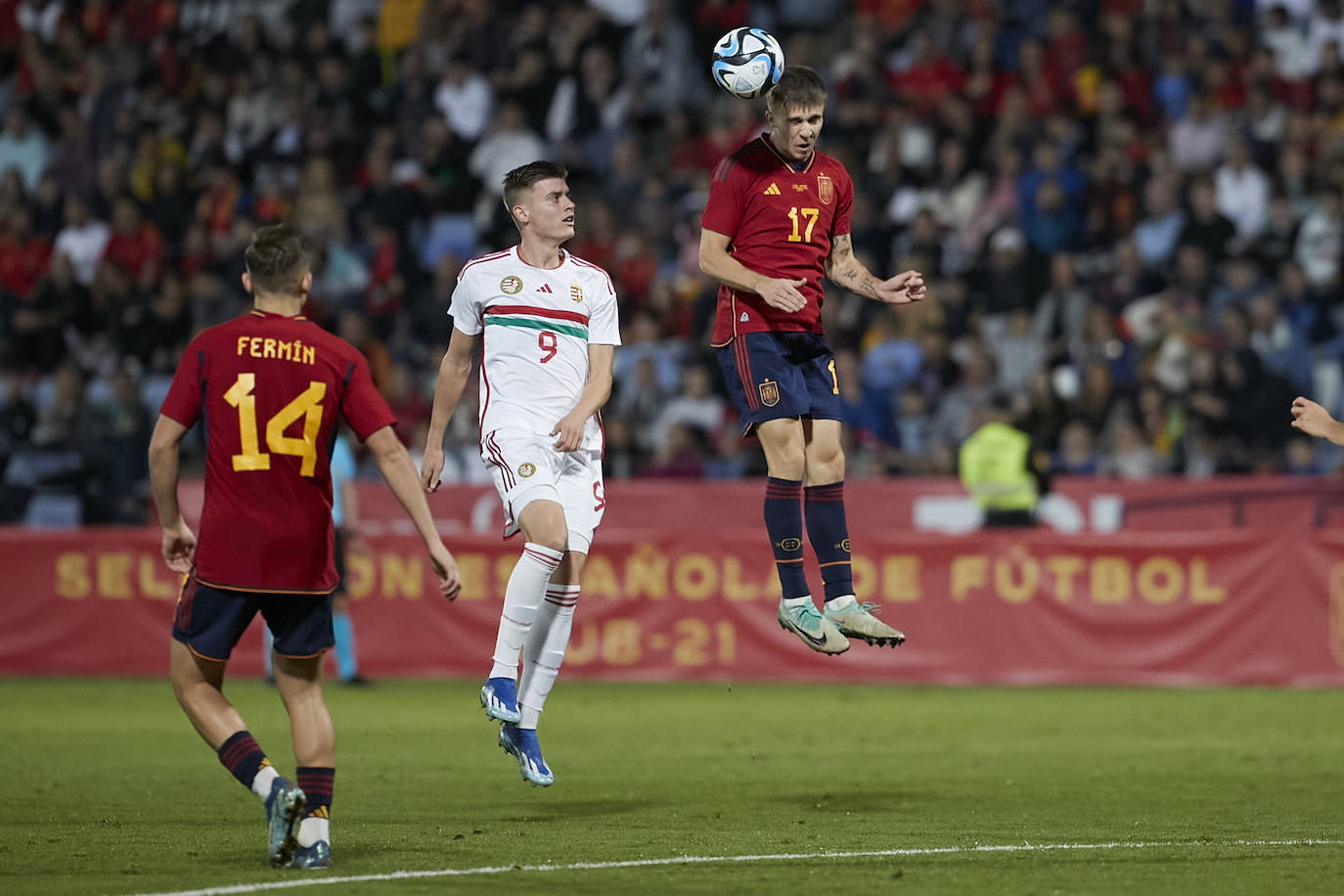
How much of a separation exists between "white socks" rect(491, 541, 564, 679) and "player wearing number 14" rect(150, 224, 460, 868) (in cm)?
187

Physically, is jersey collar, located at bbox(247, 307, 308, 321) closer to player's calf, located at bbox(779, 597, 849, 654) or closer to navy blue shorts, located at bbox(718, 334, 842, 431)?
navy blue shorts, located at bbox(718, 334, 842, 431)

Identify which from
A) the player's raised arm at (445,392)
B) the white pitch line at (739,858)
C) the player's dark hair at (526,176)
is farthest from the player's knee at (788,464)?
the white pitch line at (739,858)

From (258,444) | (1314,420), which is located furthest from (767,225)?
(258,444)

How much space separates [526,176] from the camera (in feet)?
31.7

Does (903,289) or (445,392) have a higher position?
(903,289)

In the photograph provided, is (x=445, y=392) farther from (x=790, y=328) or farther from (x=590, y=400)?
(x=790, y=328)

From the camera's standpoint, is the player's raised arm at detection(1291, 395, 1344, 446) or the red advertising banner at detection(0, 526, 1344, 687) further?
the red advertising banner at detection(0, 526, 1344, 687)

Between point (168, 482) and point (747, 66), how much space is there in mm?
3873

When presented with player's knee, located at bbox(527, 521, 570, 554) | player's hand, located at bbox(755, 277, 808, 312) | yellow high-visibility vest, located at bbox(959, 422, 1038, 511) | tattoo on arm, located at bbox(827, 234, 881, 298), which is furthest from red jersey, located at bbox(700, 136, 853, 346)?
yellow high-visibility vest, located at bbox(959, 422, 1038, 511)

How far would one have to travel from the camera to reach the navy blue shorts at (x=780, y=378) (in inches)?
386

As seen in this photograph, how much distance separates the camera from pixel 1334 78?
811 inches

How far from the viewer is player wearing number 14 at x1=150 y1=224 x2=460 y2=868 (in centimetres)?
757

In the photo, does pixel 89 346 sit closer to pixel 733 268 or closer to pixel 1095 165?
pixel 1095 165

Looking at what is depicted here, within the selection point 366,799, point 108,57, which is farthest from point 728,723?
point 108,57
